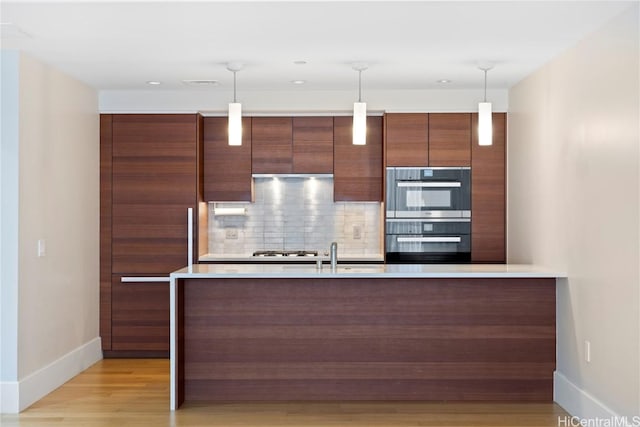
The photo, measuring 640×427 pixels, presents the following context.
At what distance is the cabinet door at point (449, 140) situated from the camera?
699 cm

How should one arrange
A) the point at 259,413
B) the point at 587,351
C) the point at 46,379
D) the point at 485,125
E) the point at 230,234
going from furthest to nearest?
the point at 230,234
the point at 46,379
the point at 485,125
the point at 259,413
the point at 587,351

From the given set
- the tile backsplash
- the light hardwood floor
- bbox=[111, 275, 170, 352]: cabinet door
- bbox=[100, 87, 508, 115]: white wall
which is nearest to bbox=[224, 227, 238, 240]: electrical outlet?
the tile backsplash

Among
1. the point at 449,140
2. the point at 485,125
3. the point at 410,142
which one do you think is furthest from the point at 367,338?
the point at 449,140

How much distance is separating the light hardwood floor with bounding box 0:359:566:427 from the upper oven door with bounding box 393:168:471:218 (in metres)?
2.17

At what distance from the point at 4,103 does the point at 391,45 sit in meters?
2.64

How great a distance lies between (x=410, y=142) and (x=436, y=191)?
20.0 inches

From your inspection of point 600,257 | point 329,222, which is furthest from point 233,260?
point 600,257

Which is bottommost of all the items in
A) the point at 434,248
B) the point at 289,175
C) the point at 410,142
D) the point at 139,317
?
the point at 139,317

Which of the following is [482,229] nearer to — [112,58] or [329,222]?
[329,222]

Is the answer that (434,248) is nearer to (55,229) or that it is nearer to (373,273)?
(373,273)

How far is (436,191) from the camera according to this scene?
6992 millimetres

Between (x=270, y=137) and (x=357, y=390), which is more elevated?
(x=270, y=137)

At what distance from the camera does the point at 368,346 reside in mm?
5332

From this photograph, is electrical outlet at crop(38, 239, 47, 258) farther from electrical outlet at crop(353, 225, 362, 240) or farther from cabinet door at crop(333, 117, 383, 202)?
electrical outlet at crop(353, 225, 362, 240)
